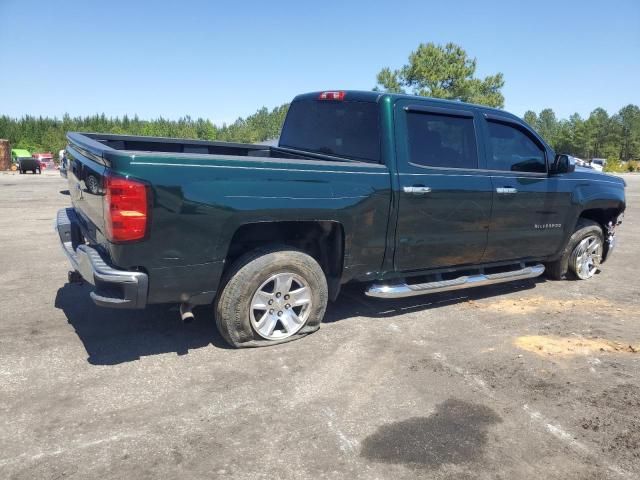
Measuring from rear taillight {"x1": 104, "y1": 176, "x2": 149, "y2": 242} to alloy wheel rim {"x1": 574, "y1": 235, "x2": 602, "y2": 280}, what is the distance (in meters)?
5.31

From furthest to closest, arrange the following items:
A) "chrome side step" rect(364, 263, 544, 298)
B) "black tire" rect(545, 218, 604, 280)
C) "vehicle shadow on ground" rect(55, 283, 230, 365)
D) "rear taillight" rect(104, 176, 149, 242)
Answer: "black tire" rect(545, 218, 604, 280) → "chrome side step" rect(364, 263, 544, 298) → "vehicle shadow on ground" rect(55, 283, 230, 365) → "rear taillight" rect(104, 176, 149, 242)

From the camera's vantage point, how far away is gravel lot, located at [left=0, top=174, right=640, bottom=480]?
8.43ft

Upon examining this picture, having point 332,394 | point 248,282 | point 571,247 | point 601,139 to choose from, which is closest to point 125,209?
point 248,282

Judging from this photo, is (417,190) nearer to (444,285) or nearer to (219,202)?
(444,285)

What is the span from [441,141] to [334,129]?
1025mm

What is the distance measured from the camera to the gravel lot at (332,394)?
257 cm

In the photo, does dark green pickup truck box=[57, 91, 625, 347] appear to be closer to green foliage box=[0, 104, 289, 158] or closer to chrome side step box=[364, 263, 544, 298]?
chrome side step box=[364, 263, 544, 298]

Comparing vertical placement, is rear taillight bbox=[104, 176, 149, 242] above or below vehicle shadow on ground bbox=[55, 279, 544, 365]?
above

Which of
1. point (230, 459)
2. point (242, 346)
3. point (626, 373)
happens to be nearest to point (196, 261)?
point (242, 346)

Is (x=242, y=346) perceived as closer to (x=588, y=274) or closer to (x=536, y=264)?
(x=536, y=264)

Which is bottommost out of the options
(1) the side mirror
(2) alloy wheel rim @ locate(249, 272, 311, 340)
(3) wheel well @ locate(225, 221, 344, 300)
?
(2) alloy wheel rim @ locate(249, 272, 311, 340)

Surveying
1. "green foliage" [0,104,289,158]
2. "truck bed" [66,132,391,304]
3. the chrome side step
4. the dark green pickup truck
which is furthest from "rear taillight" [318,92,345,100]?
"green foliage" [0,104,289,158]

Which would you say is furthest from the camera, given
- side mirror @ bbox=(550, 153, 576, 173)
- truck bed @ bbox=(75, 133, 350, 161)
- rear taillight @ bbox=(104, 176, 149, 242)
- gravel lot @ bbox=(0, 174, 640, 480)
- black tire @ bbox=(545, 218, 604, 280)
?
black tire @ bbox=(545, 218, 604, 280)

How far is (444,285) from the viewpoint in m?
4.74
